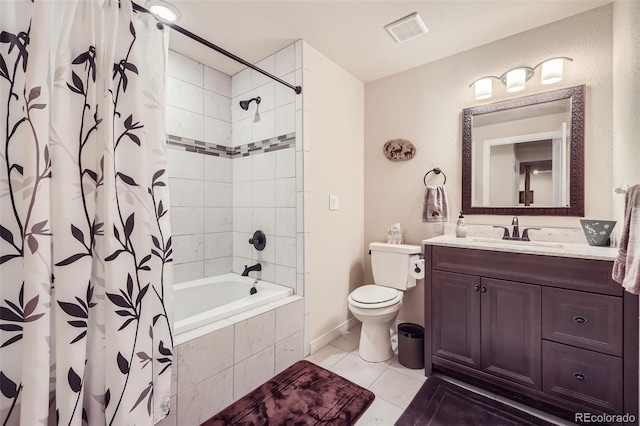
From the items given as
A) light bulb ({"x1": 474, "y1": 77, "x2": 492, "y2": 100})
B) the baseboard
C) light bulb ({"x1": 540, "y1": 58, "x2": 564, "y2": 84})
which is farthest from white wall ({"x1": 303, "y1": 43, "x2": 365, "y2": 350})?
light bulb ({"x1": 540, "y1": 58, "x2": 564, "y2": 84})

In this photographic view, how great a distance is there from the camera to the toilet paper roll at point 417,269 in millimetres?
2121

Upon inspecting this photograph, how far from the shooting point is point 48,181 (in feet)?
2.81

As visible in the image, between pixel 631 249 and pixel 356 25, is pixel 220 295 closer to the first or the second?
pixel 356 25

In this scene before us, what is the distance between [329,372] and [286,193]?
1337mm

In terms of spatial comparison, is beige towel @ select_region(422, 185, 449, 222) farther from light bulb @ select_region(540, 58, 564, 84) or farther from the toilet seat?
light bulb @ select_region(540, 58, 564, 84)

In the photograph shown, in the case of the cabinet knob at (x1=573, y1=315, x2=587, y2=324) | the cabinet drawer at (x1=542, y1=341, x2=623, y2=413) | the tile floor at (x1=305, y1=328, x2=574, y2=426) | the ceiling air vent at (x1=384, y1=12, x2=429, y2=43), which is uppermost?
the ceiling air vent at (x1=384, y1=12, x2=429, y2=43)

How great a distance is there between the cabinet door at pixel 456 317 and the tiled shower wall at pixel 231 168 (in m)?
1.02

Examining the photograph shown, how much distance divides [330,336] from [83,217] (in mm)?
1943

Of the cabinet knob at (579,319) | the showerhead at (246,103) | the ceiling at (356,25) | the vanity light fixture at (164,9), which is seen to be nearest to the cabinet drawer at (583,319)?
the cabinet knob at (579,319)

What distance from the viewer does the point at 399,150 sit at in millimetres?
2428

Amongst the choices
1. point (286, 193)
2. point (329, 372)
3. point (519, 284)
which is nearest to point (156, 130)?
point (286, 193)

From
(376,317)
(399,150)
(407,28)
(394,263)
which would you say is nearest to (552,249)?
(394,263)

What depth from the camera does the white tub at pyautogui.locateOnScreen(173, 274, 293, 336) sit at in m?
1.77

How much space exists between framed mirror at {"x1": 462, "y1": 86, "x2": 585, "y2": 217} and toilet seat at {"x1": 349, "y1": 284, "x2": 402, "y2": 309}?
888mm
